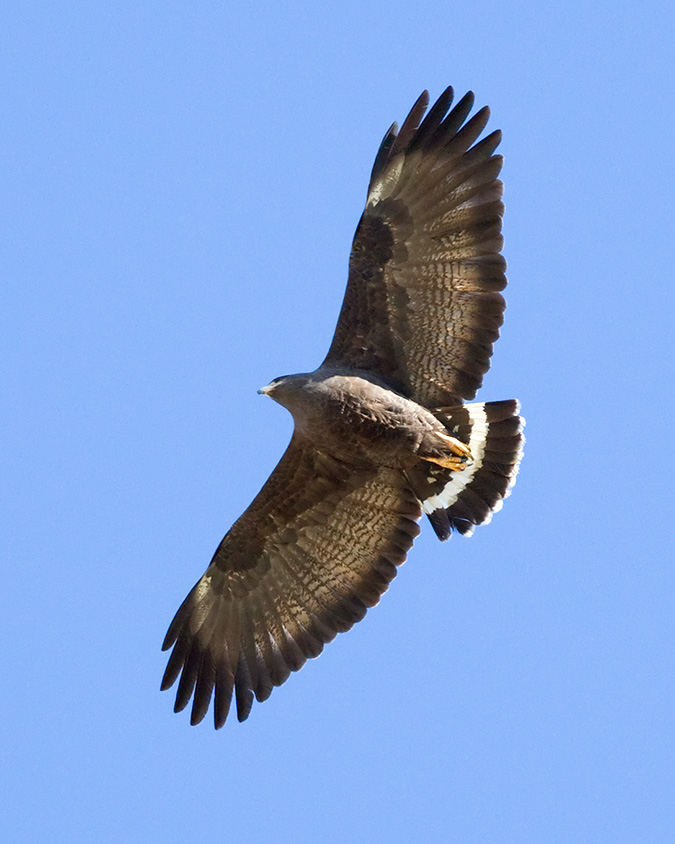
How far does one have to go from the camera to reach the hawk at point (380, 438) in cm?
995

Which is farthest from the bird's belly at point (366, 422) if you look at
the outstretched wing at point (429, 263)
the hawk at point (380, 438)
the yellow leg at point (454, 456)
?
the outstretched wing at point (429, 263)

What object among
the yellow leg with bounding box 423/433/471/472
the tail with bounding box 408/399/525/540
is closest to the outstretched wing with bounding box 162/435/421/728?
the tail with bounding box 408/399/525/540

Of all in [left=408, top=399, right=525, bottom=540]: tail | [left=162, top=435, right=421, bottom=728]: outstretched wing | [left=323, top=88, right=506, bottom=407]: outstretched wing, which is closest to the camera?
[left=323, top=88, right=506, bottom=407]: outstretched wing

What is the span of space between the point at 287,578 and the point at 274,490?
0.74 m

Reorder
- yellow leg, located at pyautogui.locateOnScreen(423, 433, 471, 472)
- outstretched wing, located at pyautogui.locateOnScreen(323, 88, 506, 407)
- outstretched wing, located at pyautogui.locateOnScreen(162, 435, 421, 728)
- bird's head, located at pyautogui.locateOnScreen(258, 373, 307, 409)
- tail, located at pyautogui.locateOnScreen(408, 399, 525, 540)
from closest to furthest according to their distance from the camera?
outstretched wing, located at pyautogui.locateOnScreen(323, 88, 506, 407) < bird's head, located at pyautogui.locateOnScreen(258, 373, 307, 409) < yellow leg, located at pyautogui.locateOnScreen(423, 433, 471, 472) < tail, located at pyautogui.locateOnScreen(408, 399, 525, 540) < outstretched wing, located at pyautogui.locateOnScreen(162, 435, 421, 728)

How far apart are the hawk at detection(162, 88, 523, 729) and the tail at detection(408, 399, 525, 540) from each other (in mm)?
11

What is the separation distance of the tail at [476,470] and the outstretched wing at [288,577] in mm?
233

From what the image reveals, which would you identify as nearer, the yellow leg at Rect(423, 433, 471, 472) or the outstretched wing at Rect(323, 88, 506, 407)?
the outstretched wing at Rect(323, 88, 506, 407)

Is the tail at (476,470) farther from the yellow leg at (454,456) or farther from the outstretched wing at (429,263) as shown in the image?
the outstretched wing at (429,263)

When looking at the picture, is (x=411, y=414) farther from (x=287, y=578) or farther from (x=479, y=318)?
(x=287, y=578)

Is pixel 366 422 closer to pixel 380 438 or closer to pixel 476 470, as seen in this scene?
pixel 380 438

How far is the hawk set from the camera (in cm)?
995

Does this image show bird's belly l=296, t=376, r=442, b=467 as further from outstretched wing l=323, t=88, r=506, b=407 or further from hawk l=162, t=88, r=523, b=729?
outstretched wing l=323, t=88, r=506, b=407

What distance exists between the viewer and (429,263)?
33.2ft
